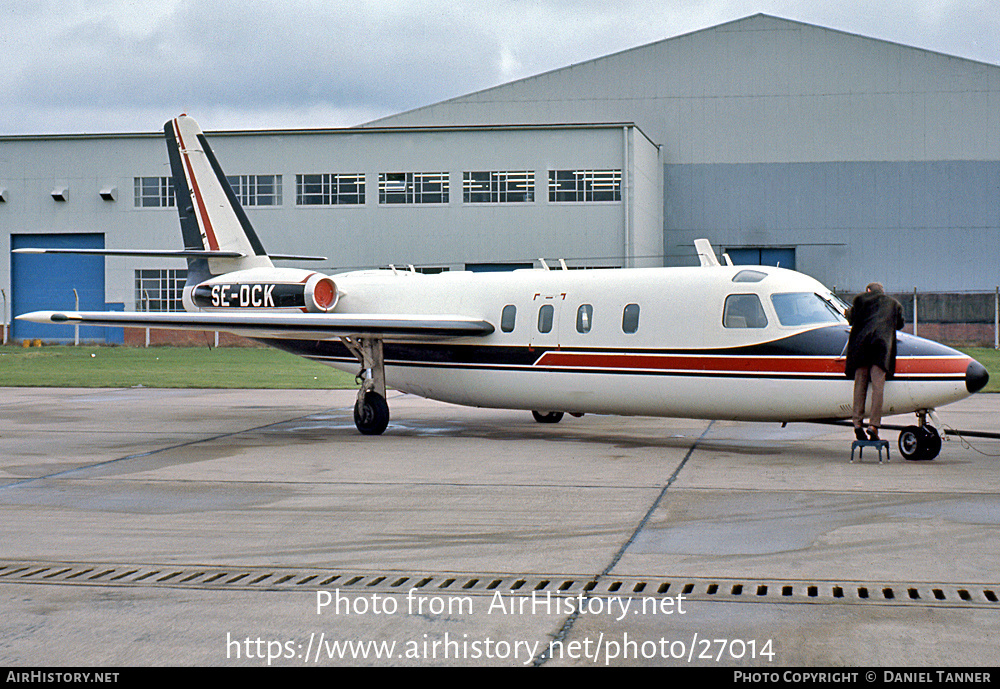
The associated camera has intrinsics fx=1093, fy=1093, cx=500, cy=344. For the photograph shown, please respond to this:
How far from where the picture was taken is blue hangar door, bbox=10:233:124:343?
50.6 m

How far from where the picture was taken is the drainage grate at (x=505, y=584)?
5977 millimetres

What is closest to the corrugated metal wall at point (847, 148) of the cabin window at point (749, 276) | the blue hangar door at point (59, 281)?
the blue hangar door at point (59, 281)

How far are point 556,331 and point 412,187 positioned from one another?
33.6m

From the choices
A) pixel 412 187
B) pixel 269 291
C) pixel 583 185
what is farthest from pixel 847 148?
pixel 269 291

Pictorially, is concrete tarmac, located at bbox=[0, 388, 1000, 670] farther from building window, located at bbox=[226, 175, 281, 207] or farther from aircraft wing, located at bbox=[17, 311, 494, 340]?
building window, located at bbox=[226, 175, 281, 207]

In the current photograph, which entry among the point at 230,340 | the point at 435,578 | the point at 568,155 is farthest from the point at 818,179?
the point at 435,578

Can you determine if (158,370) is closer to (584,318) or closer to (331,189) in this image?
(331,189)

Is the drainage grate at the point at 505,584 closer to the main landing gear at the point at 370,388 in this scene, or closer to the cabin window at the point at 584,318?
the cabin window at the point at 584,318

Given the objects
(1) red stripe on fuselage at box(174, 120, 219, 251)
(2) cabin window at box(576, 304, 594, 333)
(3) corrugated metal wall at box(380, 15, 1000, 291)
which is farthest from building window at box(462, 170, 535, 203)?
(2) cabin window at box(576, 304, 594, 333)

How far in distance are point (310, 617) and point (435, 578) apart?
107 cm

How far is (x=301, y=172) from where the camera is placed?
47844 millimetres

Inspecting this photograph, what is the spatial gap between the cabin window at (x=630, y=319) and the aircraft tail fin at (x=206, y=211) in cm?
687

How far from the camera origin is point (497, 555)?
7.17 meters

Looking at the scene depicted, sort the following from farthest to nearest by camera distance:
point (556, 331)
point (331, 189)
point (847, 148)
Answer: point (331, 189)
point (847, 148)
point (556, 331)
